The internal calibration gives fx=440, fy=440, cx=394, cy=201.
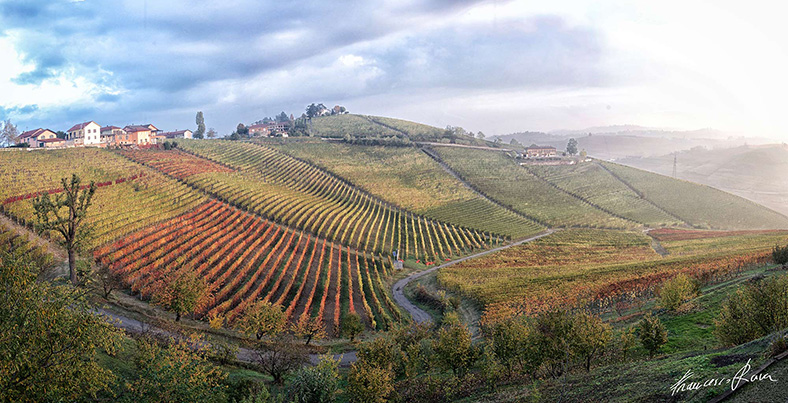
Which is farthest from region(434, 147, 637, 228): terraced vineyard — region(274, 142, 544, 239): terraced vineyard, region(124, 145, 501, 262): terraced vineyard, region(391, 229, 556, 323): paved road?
region(391, 229, 556, 323): paved road

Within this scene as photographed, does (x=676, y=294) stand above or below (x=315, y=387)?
above

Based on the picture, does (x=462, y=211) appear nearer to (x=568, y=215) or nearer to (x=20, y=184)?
(x=568, y=215)

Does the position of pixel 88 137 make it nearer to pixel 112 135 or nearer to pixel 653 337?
pixel 112 135

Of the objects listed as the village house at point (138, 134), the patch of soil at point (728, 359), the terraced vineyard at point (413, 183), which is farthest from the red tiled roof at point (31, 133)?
the patch of soil at point (728, 359)

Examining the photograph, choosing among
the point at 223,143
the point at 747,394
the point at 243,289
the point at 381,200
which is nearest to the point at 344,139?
the point at 223,143

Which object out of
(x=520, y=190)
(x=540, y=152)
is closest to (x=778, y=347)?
(x=520, y=190)

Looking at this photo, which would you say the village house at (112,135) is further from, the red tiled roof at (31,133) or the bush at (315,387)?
the bush at (315,387)
